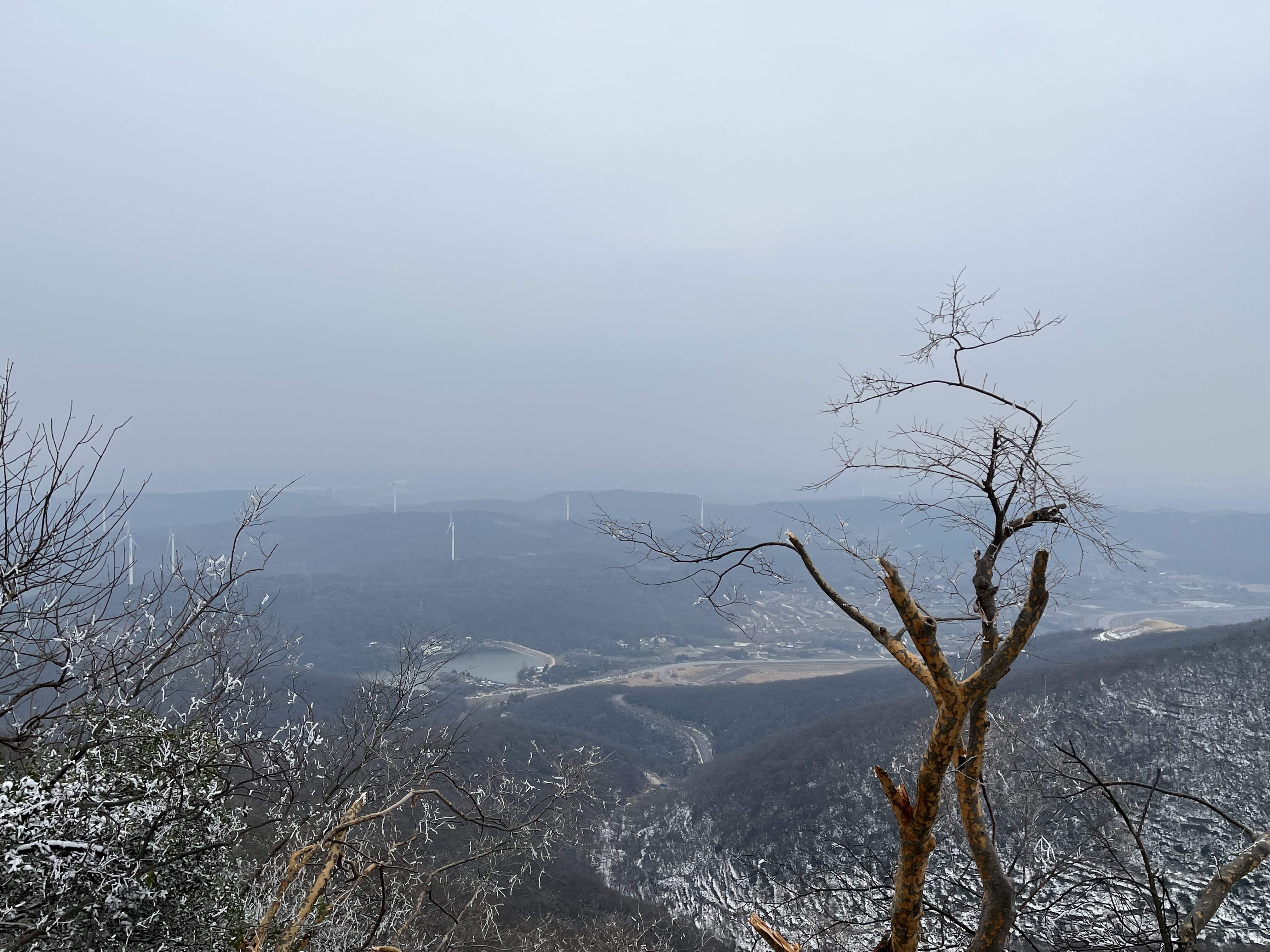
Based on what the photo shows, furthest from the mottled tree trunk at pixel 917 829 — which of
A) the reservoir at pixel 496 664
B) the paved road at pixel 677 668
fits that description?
the reservoir at pixel 496 664

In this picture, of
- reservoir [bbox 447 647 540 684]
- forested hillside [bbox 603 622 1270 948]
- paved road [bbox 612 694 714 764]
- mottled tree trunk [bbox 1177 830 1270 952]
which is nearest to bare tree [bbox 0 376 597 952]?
mottled tree trunk [bbox 1177 830 1270 952]

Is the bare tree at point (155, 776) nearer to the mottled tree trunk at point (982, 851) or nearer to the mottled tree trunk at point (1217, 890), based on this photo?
the mottled tree trunk at point (982, 851)

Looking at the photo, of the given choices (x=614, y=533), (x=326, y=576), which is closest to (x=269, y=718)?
(x=614, y=533)

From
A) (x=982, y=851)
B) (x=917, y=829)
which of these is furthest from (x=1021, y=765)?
(x=917, y=829)

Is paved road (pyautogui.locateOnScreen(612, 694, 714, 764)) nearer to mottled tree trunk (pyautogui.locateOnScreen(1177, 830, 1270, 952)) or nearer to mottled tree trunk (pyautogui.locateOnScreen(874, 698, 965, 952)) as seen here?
mottled tree trunk (pyautogui.locateOnScreen(1177, 830, 1270, 952))

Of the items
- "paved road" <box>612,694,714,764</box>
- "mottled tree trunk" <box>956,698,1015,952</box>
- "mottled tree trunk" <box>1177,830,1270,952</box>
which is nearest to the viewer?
"mottled tree trunk" <box>1177,830,1270,952</box>

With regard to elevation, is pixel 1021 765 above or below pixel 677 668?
above

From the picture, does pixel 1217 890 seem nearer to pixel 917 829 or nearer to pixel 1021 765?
pixel 917 829
